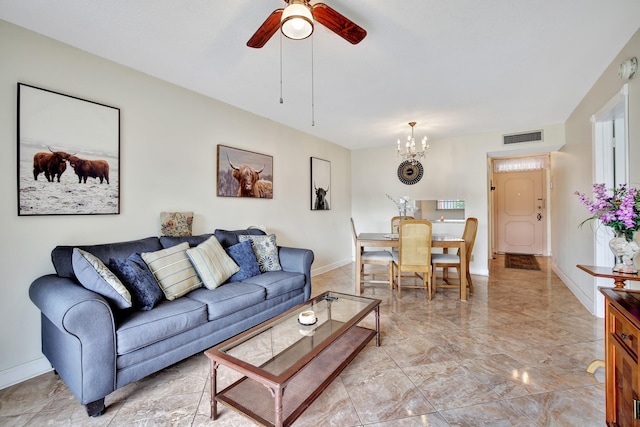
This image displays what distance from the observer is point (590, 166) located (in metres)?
2.94

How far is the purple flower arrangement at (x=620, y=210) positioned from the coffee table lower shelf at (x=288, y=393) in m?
1.69

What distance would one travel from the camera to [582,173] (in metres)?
3.22

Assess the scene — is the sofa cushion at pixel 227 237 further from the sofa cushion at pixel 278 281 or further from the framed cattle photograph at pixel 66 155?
the framed cattle photograph at pixel 66 155

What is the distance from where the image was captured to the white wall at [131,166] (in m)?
1.87

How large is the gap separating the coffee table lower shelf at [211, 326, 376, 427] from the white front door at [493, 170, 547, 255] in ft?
22.0

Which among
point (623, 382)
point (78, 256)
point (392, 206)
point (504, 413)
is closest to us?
point (623, 382)

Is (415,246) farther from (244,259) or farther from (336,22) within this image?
(336,22)

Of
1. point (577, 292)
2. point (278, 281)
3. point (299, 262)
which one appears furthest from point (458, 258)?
point (278, 281)

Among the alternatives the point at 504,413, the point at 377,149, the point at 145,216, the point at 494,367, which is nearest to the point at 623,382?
the point at 504,413

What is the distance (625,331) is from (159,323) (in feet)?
8.01

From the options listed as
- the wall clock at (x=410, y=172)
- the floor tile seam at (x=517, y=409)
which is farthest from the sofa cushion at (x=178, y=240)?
the wall clock at (x=410, y=172)

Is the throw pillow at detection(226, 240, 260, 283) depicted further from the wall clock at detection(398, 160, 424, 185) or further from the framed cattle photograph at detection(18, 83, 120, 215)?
the wall clock at detection(398, 160, 424, 185)

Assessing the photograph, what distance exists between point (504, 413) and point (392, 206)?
423 cm

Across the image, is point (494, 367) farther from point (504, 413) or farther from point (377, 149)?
point (377, 149)
